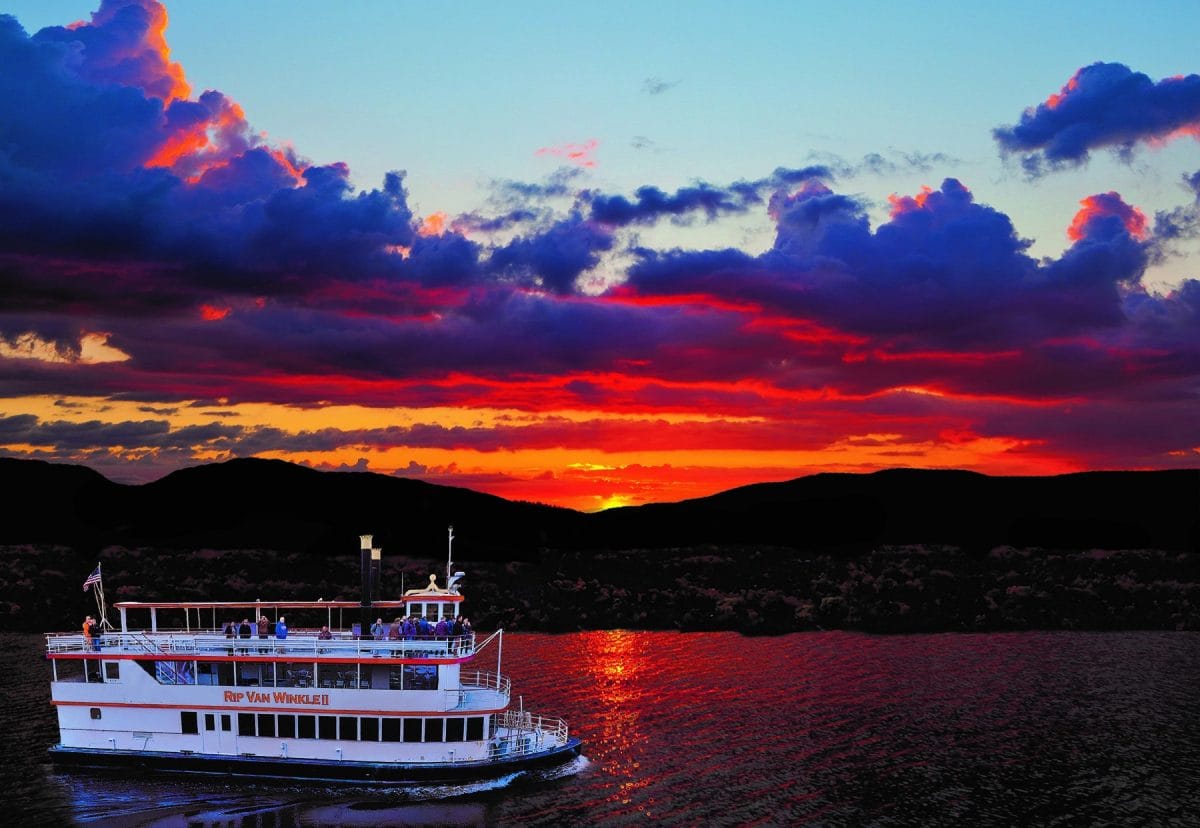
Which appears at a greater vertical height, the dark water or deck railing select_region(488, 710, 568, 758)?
deck railing select_region(488, 710, 568, 758)

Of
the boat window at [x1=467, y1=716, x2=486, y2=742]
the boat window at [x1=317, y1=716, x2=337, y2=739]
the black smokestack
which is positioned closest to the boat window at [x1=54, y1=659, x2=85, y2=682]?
the black smokestack

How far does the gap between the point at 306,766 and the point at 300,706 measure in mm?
2557

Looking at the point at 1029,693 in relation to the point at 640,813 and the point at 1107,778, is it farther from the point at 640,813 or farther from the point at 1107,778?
the point at 640,813

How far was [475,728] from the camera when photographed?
5247 centimetres

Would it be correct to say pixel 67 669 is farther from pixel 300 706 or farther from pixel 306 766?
pixel 306 766

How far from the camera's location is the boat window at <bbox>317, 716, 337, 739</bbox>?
52.4 m

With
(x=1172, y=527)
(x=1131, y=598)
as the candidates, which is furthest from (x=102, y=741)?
(x=1172, y=527)

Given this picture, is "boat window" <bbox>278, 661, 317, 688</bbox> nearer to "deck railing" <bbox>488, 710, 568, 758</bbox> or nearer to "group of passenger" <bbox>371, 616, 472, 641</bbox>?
"group of passenger" <bbox>371, 616, 472, 641</bbox>

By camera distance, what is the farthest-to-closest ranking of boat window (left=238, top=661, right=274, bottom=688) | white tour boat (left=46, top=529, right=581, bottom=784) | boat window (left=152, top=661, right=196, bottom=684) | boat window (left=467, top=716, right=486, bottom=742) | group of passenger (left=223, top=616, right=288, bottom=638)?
boat window (left=152, top=661, right=196, bottom=684), group of passenger (left=223, top=616, right=288, bottom=638), boat window (left=238, top=661, right=274, bottom=688), boat window (left=467, top=716, right=486, bottom=742), white tour boat (left=46, top=529, right=581, bottom=784)

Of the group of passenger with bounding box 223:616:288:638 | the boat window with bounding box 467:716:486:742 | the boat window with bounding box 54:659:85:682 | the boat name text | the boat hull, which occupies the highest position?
the group of passenger with bounding box 223:616:288:638

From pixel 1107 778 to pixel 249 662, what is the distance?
3964 cm

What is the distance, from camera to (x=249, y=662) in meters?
53.7

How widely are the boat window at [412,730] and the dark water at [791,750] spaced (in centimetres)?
221

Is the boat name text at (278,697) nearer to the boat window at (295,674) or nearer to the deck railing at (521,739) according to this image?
the boat window at (295,674)
